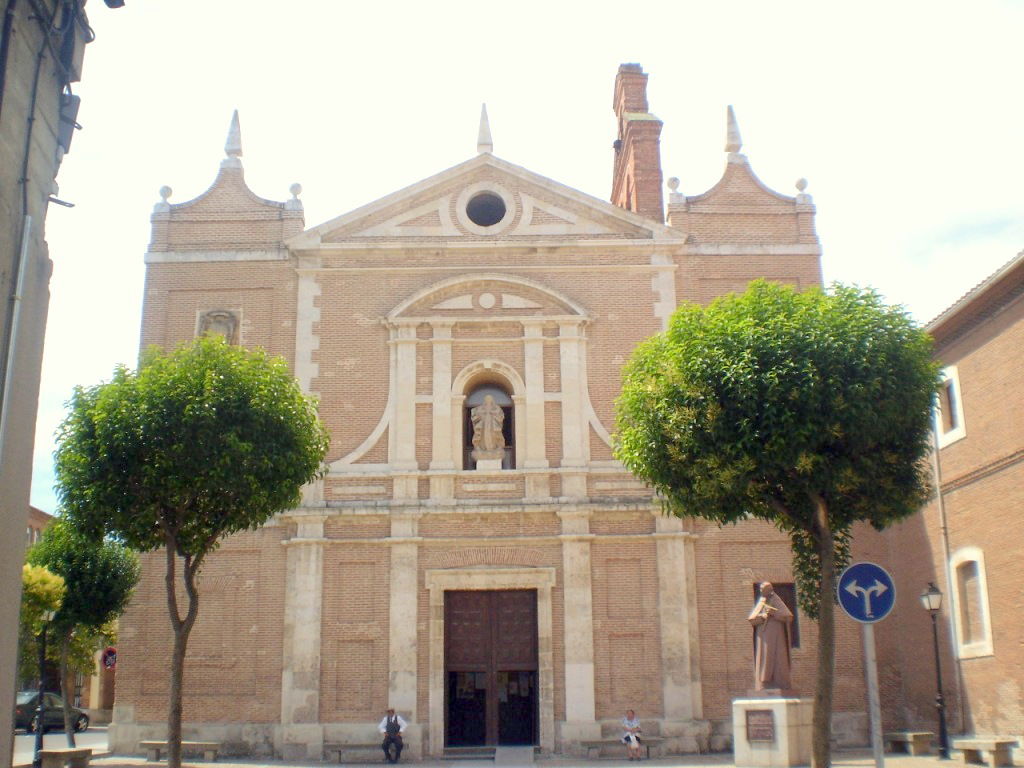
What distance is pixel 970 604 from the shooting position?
22.2 m

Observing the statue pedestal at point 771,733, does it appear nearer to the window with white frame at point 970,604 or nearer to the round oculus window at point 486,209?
the window with white frame at point 970,604

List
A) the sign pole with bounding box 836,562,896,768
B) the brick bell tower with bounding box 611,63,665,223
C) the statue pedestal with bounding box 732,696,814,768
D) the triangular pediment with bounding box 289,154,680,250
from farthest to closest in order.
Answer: the brick bell tower with bounding box 611,63,665,223, the triangular pediment with bounding box 289,154,680,250, the statue pedestal with bounding box 732,696,814,768, the sign pole with bounding box 836,562,896,768

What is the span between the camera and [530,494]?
2388 cm

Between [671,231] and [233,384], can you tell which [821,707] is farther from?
[671,231]

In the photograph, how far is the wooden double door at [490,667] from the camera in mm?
23031

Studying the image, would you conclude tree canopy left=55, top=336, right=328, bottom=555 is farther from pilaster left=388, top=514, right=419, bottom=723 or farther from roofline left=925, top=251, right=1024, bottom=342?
roofline left=925, top=251, right=1024, bottom=342

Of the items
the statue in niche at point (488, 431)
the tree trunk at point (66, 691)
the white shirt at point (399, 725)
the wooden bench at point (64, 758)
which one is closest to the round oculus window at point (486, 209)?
the statue in niche at point (488, 431)

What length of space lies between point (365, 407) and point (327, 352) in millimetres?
1557

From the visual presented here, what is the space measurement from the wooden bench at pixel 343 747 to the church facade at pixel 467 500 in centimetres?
6

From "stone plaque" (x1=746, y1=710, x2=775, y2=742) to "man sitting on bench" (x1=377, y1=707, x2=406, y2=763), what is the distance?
727 cm

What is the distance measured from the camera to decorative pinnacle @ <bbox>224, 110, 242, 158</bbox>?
87.2ft

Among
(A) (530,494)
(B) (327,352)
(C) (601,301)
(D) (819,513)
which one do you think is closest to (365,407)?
(B) (327,352)

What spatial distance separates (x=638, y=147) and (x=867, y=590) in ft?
59.7

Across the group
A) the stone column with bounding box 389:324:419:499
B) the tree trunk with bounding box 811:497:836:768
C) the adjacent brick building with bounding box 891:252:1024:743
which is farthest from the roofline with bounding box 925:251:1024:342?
the stone column with bounding box 389:324:419:499
